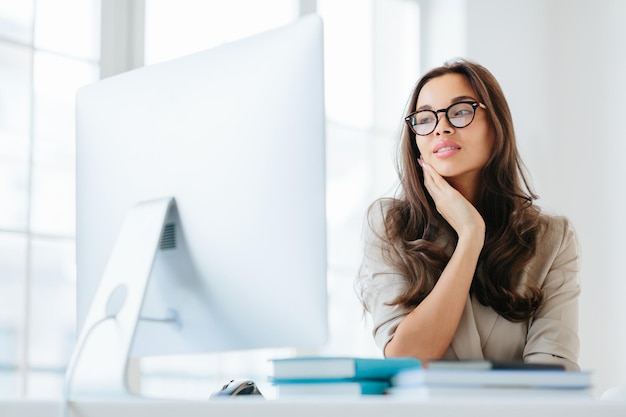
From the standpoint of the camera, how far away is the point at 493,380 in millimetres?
975

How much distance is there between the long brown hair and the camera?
1.98 m

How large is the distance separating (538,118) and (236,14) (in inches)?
63.1

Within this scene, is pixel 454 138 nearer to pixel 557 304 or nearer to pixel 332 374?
pixel 557 304

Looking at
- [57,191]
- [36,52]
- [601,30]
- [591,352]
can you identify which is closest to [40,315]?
[57,191]

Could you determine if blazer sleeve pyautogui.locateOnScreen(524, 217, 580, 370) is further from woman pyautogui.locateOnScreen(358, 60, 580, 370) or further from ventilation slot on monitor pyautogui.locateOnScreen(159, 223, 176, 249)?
ventilation slot on monitor pyautogui.locateOnScreen(159, 223, 176, 249)

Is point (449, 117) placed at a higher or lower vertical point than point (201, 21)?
lower

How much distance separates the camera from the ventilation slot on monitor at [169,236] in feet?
4.26

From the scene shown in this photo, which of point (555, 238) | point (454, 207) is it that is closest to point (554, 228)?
point (555, 238)

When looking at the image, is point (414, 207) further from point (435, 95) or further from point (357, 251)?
point (357, 251)

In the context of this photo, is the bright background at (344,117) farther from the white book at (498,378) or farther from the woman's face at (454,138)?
the white book at (498,378)

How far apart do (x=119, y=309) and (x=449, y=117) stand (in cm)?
102

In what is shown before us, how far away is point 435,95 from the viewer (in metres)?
2.06

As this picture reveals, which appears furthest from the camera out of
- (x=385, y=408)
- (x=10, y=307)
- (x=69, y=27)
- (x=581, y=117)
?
(x=581, y=117)

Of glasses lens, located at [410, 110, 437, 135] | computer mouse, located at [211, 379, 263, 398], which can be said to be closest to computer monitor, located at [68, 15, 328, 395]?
computer mouse, located at [211, 379, 263, 398]
